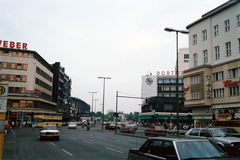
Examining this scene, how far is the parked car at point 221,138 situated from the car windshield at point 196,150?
716cm

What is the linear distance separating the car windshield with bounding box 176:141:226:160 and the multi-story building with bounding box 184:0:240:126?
102 ft

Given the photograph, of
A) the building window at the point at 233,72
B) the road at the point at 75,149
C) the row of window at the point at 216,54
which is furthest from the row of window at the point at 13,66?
the building window at the point at 233,72

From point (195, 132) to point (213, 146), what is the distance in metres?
8.89

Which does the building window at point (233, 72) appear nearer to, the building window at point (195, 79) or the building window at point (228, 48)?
the building window at point (228, 48)

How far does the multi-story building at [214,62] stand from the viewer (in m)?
35.1

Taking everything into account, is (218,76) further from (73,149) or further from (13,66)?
(13,66)

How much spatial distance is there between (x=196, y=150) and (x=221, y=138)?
819 cm

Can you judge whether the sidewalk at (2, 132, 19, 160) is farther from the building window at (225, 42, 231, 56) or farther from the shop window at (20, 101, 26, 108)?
the shop window at (20, 101, 26, 108)

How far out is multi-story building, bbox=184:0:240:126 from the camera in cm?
3506

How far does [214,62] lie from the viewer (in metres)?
38.8

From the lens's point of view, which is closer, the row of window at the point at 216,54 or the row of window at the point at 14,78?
the row of window at the point at 216,54

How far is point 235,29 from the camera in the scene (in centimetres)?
3525

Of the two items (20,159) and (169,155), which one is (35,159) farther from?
(169,155)

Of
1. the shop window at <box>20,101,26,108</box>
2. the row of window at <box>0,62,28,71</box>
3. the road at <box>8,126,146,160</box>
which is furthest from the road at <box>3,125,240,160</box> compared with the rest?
the row of window at <box>0,62,28,71</box>
